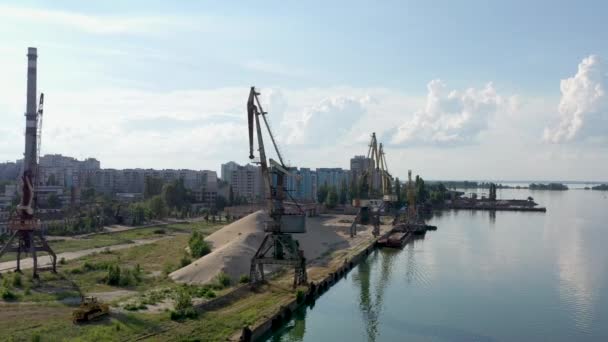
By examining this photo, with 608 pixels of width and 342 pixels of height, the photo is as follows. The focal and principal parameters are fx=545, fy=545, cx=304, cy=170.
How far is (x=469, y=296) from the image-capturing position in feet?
79.6

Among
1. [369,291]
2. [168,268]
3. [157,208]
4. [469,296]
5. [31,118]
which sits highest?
[31,118]

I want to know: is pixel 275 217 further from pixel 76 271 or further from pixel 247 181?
pixel 247 181

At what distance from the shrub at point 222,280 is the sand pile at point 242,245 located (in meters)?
0.45

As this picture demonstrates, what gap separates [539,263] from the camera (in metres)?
33.3

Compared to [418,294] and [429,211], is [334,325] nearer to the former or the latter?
[418,294]

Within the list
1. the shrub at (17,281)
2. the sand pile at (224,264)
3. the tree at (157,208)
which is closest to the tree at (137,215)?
the tree at (157,208)

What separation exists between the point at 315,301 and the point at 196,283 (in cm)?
526

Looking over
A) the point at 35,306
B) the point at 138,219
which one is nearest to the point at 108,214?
the point at 138,219

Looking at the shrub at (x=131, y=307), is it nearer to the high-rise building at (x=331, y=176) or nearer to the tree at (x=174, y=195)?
the tree at (x=174, y=195)

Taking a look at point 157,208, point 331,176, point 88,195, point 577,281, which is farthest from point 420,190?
point 577,281

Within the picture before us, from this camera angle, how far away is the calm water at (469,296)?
19.1 metres

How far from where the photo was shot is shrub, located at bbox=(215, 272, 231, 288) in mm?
23108

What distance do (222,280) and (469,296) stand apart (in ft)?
35.9

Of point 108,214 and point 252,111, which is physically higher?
point 252,111
